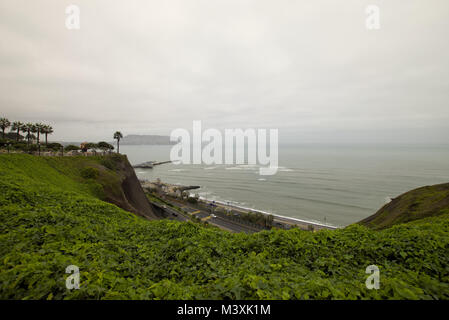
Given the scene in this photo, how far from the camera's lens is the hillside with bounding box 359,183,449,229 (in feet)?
55.3

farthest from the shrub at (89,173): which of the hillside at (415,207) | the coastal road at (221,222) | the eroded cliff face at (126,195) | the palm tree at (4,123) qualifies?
the palm tree at (4,123)

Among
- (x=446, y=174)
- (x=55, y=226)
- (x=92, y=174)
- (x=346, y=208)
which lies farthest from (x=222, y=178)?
(x=446, y=174)

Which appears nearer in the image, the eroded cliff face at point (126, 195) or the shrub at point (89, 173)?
the eroded cliff face at point (126, 195)

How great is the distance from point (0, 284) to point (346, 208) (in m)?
63.1

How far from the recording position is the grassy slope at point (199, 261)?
3512 mm

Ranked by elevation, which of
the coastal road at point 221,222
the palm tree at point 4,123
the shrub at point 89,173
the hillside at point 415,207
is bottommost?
the coastal road at point 221,222

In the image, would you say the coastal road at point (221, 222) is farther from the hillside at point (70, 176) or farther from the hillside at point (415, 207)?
the hillside at point (415, 207)

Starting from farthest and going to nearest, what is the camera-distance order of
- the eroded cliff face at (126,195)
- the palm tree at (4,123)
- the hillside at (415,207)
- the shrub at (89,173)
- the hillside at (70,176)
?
the palm tree at (4,123), the shrub at (89,173), the eroded cliff face at (126,195), the hillside at (415,207), the hillside at (70,176)

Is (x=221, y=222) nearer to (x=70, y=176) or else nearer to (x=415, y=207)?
(x=70, y=176)

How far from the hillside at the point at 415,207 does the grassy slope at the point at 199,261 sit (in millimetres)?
13349

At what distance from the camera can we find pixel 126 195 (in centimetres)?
2708

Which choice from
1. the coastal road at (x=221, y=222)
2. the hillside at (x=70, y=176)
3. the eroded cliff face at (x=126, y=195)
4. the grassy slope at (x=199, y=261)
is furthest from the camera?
the coastal road at (x=221, y=222)
